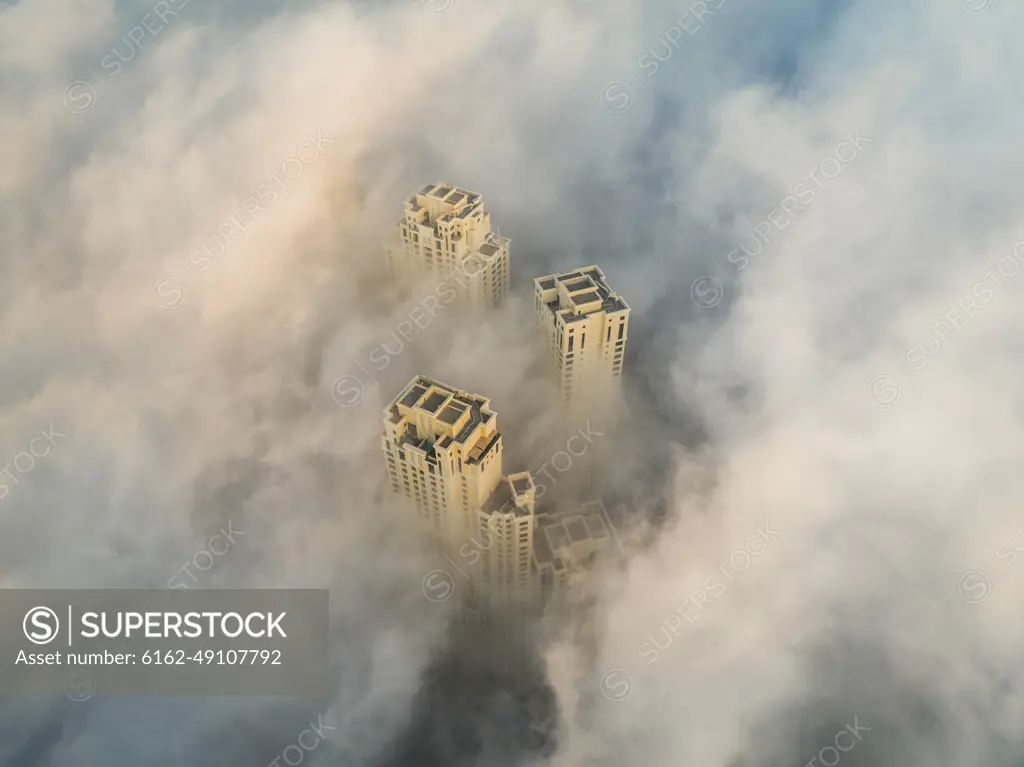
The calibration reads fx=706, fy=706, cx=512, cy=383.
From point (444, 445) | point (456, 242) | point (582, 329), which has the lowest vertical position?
point (444, 445)

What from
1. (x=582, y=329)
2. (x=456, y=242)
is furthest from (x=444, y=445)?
(x=456, y=242)

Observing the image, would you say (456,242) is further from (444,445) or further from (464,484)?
(464,484)

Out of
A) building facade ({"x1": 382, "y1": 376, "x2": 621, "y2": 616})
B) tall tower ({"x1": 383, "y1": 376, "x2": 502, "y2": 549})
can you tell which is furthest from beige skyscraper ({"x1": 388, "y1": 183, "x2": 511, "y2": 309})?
building facade ({"x1": 382, "y1": 376, "x2": 621, "y2": 616})

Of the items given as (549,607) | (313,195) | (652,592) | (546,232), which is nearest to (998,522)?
(652,592)

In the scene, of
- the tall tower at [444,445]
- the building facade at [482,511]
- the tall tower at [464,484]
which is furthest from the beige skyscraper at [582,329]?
the tall tower at [444,445]

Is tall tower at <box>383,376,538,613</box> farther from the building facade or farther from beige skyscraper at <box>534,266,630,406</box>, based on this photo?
beige skyscraper at <box>534,266,630,406</box>

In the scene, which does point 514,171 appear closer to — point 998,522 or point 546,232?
point 546,232

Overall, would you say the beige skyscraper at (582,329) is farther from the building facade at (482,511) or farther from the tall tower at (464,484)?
the tall tower at (464,484)
